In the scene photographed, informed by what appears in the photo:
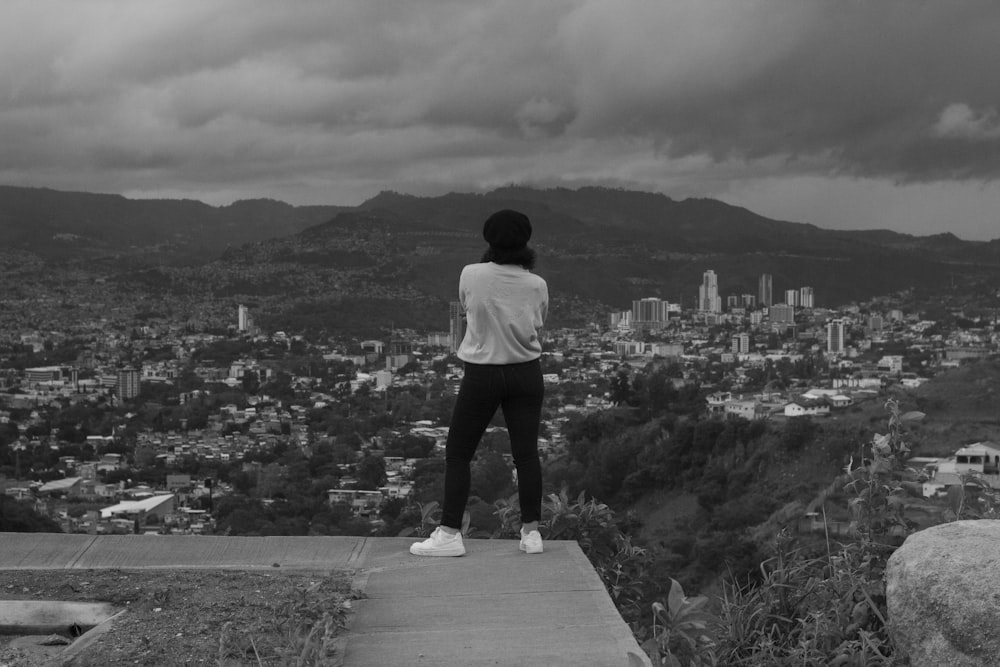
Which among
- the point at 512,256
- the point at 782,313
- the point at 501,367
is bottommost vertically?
the point at 782,313

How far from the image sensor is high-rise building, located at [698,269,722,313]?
197 ft

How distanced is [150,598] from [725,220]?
263 feet

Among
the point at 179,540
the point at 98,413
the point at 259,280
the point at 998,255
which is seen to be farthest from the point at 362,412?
the point at 998,255

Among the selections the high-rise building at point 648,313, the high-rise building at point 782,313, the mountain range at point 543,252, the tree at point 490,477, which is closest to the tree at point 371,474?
the tree at point 490,477

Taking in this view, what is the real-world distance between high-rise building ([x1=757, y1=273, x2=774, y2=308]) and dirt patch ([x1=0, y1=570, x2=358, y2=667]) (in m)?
59.1

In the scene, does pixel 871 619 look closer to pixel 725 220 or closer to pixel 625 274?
pixel 625 274

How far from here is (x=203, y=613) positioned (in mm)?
3338

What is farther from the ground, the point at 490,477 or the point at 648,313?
the point at 490,477

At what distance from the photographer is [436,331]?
4278 centimetres

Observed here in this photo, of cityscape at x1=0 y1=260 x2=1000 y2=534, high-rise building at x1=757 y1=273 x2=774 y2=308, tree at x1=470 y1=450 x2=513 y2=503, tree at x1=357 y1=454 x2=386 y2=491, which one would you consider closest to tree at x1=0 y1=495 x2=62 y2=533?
cityscape at x1=0 y1=260 x2=1000 y2=534

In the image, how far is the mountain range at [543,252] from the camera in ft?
174

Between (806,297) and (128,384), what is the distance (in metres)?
37.8

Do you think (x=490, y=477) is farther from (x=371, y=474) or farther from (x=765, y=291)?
(x=765, y=291)

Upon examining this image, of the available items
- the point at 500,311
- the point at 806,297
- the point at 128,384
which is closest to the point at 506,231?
the point at 500,311
